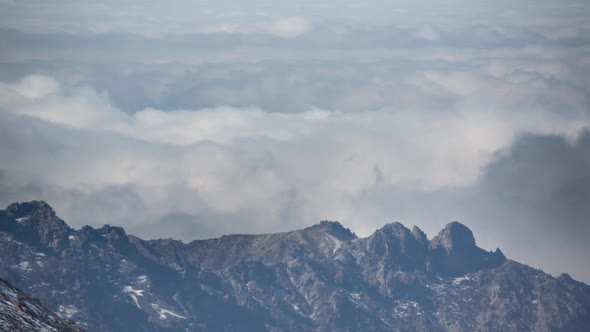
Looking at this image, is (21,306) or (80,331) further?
(80,331)

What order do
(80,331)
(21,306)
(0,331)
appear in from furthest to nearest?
(80,331) → (21,306) → (0,331)

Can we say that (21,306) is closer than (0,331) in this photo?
No

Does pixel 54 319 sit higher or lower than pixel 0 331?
lower

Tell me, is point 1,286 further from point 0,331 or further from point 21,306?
point 0,331

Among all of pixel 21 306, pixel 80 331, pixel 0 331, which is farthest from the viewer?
pixel 80 331

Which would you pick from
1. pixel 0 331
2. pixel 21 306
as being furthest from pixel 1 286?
pixel 0 331

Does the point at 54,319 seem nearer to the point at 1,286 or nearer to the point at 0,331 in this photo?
the point at 1,286
